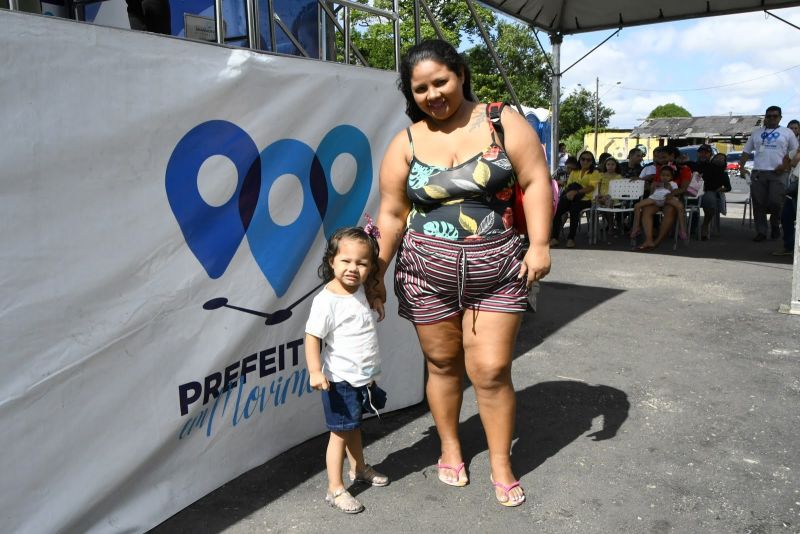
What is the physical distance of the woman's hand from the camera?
9.32 feet

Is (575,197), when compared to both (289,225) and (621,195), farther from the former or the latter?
(289,225)

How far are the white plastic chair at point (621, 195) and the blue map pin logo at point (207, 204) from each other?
8402 mm

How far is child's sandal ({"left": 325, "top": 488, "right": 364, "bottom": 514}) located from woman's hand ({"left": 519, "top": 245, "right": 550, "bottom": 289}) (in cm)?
116

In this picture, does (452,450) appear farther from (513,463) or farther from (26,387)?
(26,387)

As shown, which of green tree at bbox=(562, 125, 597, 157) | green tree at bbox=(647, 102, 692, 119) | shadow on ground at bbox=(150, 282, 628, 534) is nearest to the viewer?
shadow on ground at bbox=(150, 282, 628, 534)

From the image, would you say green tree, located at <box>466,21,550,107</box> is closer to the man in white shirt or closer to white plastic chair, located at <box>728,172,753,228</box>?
white plastic chair, located at <box>728,172,753,228</box>

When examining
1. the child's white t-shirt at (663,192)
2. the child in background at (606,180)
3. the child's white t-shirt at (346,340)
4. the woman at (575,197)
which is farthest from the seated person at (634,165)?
the child's white t-shirt at (346,340)

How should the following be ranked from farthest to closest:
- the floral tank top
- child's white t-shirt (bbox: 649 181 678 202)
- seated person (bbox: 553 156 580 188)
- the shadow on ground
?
seated person (bbox: 553 156 580 188), child's white t-shirt (bbox: 649 181 678 202), the shadow on ground, the floral tank top

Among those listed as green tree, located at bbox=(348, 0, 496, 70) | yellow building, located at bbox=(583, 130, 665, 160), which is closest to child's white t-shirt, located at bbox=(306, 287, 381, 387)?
green tree, located at bbox=(348, 0, 496, 70)

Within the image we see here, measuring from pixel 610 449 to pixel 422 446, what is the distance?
94 cm

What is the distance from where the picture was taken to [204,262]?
2.82 metres

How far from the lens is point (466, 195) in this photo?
2838 mm

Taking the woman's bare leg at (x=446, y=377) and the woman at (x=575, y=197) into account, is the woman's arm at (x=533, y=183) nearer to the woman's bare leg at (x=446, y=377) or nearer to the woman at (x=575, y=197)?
the woman's bare leg at (x=446, y=377)

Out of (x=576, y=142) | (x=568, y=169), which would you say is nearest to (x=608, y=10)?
(x=568, y=169)
